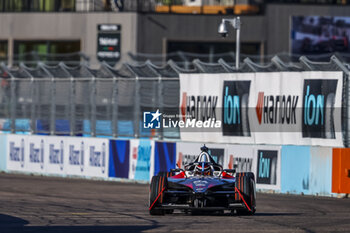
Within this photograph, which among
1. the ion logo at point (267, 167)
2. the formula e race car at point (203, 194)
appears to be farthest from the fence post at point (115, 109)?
the formula e race car at point (203, 194)

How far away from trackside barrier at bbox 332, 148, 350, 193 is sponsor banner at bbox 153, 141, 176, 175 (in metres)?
5.15

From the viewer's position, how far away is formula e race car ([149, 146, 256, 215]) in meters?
15.0

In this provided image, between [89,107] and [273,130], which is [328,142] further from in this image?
[89,107]

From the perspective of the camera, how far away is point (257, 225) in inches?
543

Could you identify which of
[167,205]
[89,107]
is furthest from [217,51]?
[167,205]

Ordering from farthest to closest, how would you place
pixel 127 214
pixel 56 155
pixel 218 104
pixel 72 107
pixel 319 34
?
1. pixel 319 34
2. pixel 56 155
3. pixel 72 107
4. pixel 218 104
5. pixel 127 214

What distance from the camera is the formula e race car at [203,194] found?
14961 mm

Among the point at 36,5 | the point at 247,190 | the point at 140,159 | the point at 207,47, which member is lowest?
the point at 140,159

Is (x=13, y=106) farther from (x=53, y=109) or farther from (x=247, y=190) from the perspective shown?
(x=247, y=190)

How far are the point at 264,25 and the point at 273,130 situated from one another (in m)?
32.7

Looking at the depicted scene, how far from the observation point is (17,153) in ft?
96.0

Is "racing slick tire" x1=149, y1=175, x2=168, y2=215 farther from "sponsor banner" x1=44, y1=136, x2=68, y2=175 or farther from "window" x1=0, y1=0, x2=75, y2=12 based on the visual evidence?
"window" x1=0, y1=0, x2=75, y2=12

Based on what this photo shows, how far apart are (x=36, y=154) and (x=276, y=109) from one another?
9043 mm

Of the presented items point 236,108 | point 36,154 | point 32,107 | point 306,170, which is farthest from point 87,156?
point 306,170
